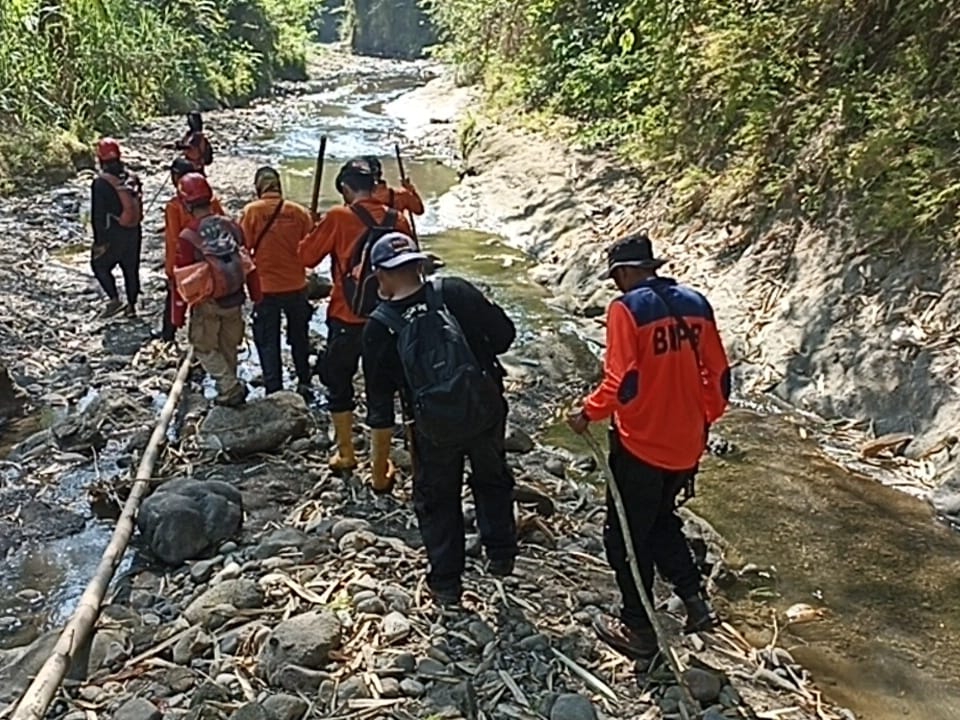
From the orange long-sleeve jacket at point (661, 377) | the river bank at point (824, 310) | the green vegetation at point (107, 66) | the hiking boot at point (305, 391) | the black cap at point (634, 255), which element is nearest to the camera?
the orange long-sleeve jacket at point (661, 377)

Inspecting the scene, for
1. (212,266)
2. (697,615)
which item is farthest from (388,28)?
(697,615)

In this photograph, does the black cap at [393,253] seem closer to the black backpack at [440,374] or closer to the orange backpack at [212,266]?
the black backpack at [440,374]

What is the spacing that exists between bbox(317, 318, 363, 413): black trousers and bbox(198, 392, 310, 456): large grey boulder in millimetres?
758

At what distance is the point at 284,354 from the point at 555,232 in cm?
570

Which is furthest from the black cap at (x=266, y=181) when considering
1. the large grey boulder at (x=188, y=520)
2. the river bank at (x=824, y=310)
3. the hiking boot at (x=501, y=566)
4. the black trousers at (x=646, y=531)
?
the river bank at (x=824, y=310)

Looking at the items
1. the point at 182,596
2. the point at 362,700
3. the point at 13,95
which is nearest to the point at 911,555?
the point at 362,700

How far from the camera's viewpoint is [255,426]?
25.0ft

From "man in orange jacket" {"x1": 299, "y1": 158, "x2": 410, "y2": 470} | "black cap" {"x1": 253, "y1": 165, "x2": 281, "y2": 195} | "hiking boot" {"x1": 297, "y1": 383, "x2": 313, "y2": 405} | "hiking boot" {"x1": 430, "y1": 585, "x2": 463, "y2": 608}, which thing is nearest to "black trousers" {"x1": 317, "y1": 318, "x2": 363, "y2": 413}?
"man in orange jacket" {"x1": 299, "y1": 158, "x2": 410, "y2": 470}

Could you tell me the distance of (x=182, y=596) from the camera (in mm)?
5762

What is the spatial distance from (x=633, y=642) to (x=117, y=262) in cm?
793

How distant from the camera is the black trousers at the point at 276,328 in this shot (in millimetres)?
8188

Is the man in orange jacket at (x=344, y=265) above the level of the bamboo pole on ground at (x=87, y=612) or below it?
above

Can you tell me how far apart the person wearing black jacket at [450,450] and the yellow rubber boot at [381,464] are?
1.05m

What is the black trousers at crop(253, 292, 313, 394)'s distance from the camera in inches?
322
